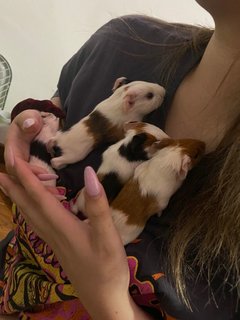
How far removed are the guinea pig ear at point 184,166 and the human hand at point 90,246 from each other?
15 cm

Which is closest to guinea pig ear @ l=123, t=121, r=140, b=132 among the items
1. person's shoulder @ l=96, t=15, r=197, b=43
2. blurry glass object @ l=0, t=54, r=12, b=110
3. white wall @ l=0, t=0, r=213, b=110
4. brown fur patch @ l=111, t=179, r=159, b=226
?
brown fur patch @ l=111, t=179, r=159, b=226

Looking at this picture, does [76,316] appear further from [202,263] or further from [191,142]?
[191,142]

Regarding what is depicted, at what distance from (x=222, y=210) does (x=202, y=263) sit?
9 centimetres

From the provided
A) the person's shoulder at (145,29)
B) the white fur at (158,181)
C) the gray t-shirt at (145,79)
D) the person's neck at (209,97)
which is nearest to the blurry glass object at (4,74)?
the gray t-shirt at (145,79)

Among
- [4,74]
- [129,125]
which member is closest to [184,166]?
[129,125]

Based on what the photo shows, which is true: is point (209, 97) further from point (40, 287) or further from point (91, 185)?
point (40, 287)

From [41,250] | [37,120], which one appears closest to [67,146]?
[37,120]

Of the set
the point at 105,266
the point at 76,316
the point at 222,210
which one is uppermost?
the point at 222,210

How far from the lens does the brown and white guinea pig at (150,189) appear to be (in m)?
0.70

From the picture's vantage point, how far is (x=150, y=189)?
28.0 inches

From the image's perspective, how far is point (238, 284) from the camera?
26.1 inches

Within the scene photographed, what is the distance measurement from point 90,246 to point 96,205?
91mm

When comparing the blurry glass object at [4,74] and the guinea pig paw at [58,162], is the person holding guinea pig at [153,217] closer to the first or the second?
the guinea pig paw at [58,162]

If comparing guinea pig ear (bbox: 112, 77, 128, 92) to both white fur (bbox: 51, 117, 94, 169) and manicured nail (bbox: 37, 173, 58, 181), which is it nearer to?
white fur (bbox: 51, 117, 94, 169)
